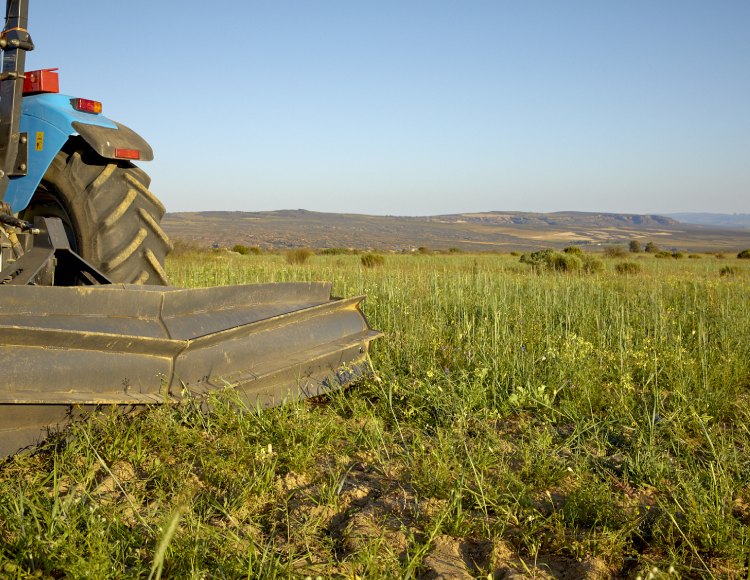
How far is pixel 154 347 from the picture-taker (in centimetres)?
234

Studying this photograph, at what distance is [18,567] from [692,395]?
299 cm

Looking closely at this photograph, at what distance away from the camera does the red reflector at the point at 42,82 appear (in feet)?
12.5

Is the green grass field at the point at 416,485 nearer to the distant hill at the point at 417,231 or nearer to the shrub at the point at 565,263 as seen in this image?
the shrub at the point at 565,263

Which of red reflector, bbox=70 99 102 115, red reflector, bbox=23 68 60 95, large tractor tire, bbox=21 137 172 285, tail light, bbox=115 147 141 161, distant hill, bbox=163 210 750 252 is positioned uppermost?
red reflector, bbox=23 68 60 95

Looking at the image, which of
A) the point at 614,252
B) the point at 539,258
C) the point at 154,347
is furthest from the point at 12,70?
the point at 614,252

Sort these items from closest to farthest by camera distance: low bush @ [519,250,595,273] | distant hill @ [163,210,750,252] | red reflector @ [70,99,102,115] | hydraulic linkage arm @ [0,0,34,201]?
1. hydraulic linkage arm @ [0,0,34,201]
2. red reflector @ [70,99,102,115]
3. low bush @ [519,250,595,273]
4. distant hill @ [163,210,750,252]

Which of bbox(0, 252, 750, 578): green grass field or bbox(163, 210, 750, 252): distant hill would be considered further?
bbox(163, 210, 750, 252): distant hill

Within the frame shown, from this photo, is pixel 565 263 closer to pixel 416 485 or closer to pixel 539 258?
pixel 539 258

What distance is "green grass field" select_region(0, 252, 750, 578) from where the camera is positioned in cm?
180

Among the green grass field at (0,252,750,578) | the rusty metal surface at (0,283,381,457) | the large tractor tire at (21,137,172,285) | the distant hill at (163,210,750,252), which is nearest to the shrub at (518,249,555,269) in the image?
the green grass field at (0,252,750,578)

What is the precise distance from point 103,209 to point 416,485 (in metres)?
2.56

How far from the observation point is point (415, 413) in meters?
3.09

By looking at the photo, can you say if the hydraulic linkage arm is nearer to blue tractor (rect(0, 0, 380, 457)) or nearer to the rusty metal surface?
blue tractor (rect(0, 0, 380, 457))

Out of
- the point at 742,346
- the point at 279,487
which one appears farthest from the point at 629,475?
the point at 742,346
